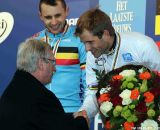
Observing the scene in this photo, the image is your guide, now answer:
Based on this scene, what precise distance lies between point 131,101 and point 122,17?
1.85 m

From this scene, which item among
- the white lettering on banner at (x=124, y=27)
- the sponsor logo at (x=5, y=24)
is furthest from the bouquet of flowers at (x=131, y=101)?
the sponsor logo at (x=5, y=24)

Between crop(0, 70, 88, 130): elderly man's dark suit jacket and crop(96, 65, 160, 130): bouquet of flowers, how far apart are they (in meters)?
0.20

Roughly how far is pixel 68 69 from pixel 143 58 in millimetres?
589

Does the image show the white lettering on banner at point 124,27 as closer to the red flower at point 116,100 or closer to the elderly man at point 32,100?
the elderly man at point 32,100

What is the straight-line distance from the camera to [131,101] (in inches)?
80.8

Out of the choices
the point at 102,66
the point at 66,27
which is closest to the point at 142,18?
the point at 66,27

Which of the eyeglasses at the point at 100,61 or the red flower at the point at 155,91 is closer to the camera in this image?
the red flower at the point at 155,91

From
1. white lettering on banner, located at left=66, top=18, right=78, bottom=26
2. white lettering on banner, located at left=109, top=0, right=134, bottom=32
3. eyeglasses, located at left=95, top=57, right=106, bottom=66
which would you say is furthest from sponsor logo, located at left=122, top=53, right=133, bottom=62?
white lettering on banner, located at left=66, top=18, right=78, bottom=26

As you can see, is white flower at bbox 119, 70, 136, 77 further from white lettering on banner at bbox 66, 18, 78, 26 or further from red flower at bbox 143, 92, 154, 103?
white lettering on banner at bbox 66, 18, 78, 26

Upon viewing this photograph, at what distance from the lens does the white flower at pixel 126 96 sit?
2.05 meters

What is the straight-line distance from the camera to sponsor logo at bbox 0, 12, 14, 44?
4.72 meters

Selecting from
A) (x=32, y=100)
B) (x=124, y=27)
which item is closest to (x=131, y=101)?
(x=32, y=100)

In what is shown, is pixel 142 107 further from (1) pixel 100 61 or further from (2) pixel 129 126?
(1) pixel 100 61

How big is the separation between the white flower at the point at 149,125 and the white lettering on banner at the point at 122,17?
5.94ft
